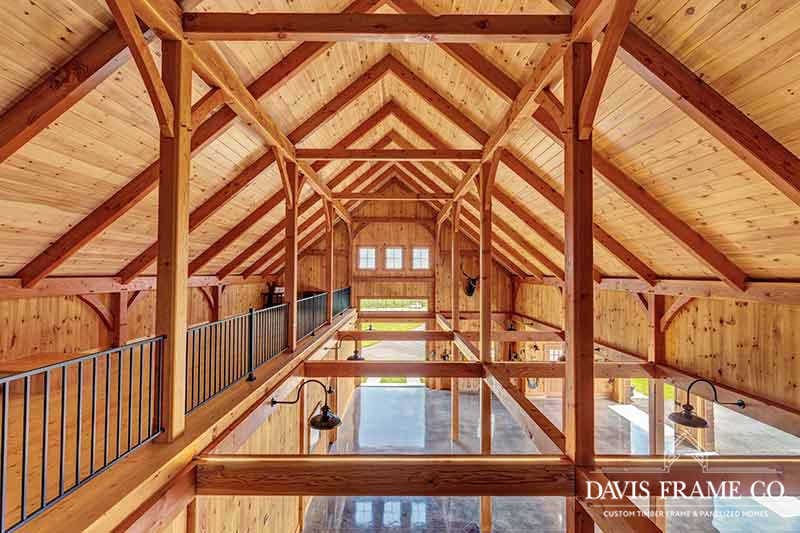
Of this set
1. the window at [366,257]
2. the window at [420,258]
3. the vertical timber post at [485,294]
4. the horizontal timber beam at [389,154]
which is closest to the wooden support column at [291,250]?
the horizontal timber beam at [389,154]

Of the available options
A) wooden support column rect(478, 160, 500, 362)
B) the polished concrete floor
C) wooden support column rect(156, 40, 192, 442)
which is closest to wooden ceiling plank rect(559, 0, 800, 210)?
the polished concrete floor

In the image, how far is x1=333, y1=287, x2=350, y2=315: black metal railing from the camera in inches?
409

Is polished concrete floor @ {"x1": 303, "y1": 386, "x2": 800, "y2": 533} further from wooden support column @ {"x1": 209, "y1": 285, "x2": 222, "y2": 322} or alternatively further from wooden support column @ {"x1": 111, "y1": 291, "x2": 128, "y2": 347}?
wooden support column @ {"x1": 111, "y1": 291, "x2": 128, "y2": 347}

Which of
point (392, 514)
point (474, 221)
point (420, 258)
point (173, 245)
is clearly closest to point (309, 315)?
point (392, 514)

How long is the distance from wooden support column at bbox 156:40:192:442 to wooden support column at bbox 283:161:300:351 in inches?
107

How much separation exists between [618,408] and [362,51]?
36.3 feet

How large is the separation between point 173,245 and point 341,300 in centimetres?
848

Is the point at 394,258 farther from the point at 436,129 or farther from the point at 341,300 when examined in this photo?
the point at 436,129

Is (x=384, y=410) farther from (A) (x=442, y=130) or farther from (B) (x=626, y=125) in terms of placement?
(B) (x=626, y=125)

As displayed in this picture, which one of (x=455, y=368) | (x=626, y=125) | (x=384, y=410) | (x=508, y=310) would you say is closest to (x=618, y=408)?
(x=508, y=310)

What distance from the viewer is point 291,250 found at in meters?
5.72

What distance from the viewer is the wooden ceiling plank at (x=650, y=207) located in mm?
4094

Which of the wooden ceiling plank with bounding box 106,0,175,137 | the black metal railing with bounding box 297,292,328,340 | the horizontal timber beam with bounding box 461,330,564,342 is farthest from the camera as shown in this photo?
the horizontal timber beam with bounding box 461,330,564,342

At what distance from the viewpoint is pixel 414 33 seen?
2.92 meters
